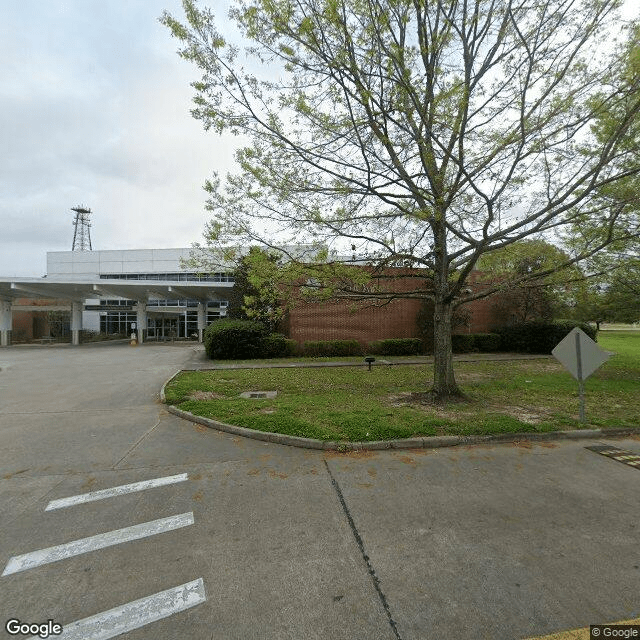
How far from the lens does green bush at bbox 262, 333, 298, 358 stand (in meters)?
17.9

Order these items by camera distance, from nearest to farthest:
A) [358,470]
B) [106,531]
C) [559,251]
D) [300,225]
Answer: [106,531]
[358,470]
[300,225]
[559,251]

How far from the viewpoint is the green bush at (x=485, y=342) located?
68.1 feet

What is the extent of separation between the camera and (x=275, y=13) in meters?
6.16

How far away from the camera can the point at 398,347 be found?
19172 millimetres

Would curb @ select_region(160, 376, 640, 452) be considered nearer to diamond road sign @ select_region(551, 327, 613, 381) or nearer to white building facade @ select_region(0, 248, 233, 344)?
diamond road sign @ select_region(551, 327, 613, 381)

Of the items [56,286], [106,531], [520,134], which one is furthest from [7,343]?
[520,134]

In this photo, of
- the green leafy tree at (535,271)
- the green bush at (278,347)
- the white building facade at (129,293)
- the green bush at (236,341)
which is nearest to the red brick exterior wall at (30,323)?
the white building facade at (129,293)

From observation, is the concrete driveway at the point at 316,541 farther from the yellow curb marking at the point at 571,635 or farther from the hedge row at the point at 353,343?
the hedge row at the point at 353,343

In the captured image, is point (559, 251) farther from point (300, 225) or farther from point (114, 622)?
point (114, 622)

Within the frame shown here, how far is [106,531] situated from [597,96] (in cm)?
955

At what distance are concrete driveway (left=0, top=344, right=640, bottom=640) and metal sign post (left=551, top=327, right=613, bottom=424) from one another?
1504 millimetres

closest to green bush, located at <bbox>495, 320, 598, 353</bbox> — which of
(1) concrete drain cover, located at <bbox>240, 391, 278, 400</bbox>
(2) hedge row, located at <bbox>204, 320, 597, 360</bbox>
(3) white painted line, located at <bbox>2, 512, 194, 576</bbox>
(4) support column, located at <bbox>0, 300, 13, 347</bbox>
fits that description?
(2) hedge row, located at <bbox>204, 320, 597, 360</bbox>

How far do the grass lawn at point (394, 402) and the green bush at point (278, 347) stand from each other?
415 cm

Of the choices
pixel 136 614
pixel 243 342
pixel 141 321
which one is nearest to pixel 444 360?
pixel 136 614
